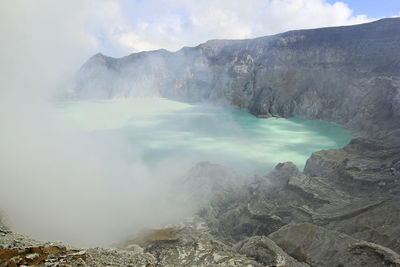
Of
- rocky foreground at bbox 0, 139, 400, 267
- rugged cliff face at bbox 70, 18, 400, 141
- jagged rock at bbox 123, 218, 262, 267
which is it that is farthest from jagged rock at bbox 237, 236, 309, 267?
rugged cliff face at bbox 70, 18, 400, 141

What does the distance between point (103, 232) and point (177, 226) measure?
6.95 feet

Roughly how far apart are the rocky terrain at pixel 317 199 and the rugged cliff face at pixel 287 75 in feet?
0.50

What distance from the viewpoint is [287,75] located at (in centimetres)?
3503

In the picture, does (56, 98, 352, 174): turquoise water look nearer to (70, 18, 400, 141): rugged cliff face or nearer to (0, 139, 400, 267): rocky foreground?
(70, 18, 400, 141): rugged cliff face

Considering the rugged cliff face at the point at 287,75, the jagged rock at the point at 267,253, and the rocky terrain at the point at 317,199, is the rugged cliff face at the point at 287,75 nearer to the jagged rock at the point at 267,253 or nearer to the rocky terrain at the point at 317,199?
the rocky terrain at the point at 317,199

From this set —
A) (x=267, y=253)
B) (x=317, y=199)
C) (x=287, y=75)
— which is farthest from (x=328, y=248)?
(x=287, y=75)

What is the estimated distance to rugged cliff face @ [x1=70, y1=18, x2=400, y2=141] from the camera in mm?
25048

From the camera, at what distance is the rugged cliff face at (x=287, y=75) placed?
25048 millimetres

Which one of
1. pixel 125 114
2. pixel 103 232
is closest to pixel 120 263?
pixel 103 232

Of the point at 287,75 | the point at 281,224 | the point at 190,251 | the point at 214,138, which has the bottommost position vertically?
the point at 281,224

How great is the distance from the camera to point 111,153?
15102 mm

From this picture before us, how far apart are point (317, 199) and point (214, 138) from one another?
13581 mm

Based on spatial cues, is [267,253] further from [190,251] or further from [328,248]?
[190,251]

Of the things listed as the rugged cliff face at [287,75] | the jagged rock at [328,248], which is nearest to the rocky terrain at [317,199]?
the jagged rock at [328,248]
